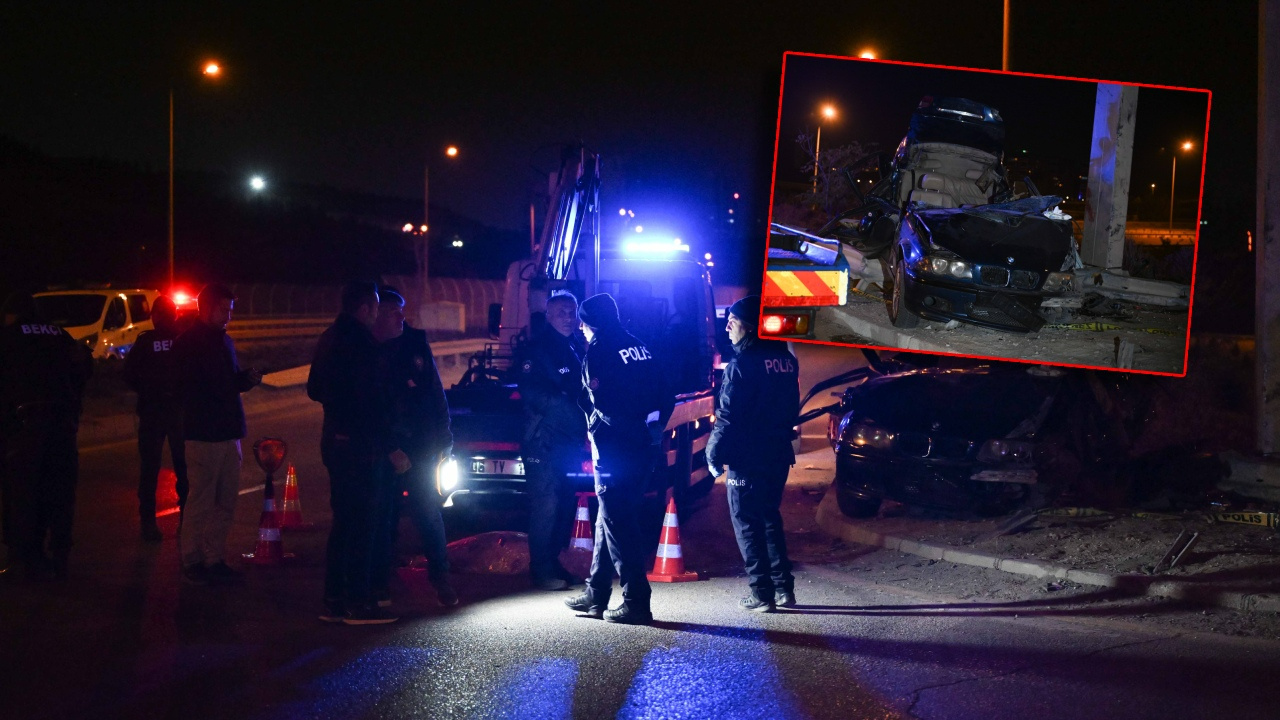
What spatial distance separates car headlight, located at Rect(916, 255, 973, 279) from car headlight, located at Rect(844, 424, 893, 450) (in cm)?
251

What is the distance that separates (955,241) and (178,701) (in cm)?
516

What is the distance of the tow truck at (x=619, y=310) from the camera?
948 centimetres

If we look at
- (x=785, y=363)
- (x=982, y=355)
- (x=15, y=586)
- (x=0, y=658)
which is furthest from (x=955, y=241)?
(x=15, y=586)

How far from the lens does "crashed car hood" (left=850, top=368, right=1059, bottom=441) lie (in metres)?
9.14

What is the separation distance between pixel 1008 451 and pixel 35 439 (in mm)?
7186

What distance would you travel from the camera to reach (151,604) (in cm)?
664

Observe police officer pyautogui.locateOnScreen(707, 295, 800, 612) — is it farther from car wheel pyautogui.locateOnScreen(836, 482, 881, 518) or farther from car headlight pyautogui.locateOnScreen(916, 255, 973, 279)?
car wheel pyautogui.locateOnScreen(836, 482, 881, 518)

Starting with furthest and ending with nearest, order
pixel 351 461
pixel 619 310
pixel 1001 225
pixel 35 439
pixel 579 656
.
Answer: pixel 619 310 < pixel 35 439 < pixel 1001 225 < pixel 351 461 < pixel 579 656

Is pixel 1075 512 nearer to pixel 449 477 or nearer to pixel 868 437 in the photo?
pixel 868 437

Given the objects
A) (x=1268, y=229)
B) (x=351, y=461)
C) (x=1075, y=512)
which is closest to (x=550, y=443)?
(x=351, y=461)

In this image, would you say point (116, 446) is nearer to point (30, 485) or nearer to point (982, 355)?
point (30, 485)

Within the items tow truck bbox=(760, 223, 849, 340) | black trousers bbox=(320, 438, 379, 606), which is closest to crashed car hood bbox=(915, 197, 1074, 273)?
tow truck bbox=(760, 223, 849, 340)

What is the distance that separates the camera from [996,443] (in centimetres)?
888

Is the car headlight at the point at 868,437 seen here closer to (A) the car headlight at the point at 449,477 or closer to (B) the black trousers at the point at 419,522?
(A) the car headlight at the point at 449,477
